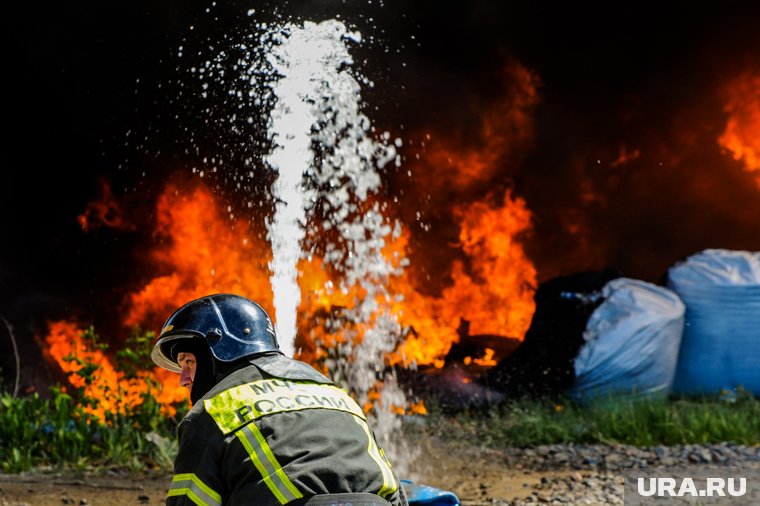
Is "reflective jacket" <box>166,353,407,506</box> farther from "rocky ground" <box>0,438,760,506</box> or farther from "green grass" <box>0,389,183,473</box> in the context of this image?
"green grass" <box>0,389,183,473</box>

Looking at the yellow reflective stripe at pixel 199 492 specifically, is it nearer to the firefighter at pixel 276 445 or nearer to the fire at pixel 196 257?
the firefighter at pixel 276 445

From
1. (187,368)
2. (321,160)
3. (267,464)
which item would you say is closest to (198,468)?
(267,464)

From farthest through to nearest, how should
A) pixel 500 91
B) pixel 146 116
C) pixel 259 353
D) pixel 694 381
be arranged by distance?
1. pixel 500 91
2. pixel 146 116
3. pixel 694 381
4. pixel 259 353

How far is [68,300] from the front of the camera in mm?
8898

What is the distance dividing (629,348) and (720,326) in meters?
0.97

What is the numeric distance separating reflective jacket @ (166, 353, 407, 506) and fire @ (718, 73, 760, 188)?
874 cm

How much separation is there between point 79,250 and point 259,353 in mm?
7652

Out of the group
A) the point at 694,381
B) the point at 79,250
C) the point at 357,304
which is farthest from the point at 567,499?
the point at 79,250

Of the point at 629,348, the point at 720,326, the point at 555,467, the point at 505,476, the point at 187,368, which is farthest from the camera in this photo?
the point at 720,326

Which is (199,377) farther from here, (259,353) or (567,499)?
(567,499)

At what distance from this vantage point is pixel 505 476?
16.1ft

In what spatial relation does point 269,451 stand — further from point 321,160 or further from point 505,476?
point 321,160

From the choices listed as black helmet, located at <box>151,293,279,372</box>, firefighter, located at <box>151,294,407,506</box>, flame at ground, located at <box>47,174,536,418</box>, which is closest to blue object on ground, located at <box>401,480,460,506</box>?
firefighter, located at <box>151,294,407,506</box>

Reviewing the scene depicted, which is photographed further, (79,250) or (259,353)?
(79,250)
